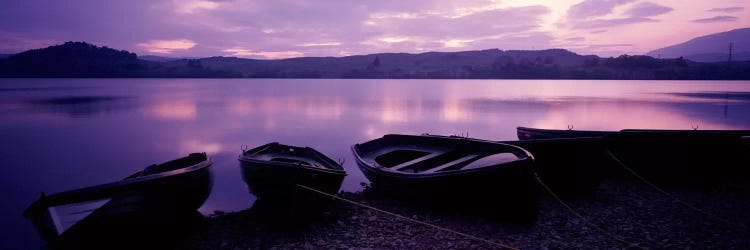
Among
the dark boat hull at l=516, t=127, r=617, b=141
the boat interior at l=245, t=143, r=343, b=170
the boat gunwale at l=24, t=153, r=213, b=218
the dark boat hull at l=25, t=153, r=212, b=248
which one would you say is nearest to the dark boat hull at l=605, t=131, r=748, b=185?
the dark boat hull at l=516, t=127, r=617, b=141

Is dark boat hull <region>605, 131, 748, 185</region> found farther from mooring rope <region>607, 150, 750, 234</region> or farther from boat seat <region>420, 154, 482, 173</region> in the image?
boat seat <region>420, 154, 482, 173</region>

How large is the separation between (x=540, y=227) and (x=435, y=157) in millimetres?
4006

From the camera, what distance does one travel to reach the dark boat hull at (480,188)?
9406 mm

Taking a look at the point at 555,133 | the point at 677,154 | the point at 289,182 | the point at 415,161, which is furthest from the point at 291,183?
the point at 677,154

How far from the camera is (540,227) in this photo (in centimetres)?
1005

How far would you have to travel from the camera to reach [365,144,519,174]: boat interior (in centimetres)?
1071

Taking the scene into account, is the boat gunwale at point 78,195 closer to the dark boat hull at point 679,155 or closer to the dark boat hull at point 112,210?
the dark boat hull at point 112,210

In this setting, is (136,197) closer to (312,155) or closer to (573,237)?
(312,155)

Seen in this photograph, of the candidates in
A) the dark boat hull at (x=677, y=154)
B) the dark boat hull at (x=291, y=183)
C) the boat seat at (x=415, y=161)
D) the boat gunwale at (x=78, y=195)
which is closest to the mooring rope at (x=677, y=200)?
the dark boat hull at (x=677, y=154)

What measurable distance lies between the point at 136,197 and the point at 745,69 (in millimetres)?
269506

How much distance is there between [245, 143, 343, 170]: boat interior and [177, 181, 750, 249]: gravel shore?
188 centimetres

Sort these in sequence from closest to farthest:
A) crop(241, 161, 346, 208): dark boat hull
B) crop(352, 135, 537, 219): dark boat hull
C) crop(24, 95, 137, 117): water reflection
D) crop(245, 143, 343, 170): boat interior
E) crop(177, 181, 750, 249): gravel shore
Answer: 1. crop(177, 181, 750, 249): gravel shore
2. crop(352, 135, 537, 219): dark boat hull
3. crop(241, 161, 346, 208): dark boat hull
4. crop(245, 143, 343, 170): boat interior
5. crop(24, 95, 137, 117): water reflection

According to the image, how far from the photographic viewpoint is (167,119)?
158ft

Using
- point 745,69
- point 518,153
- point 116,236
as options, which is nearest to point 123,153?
point 116,236
